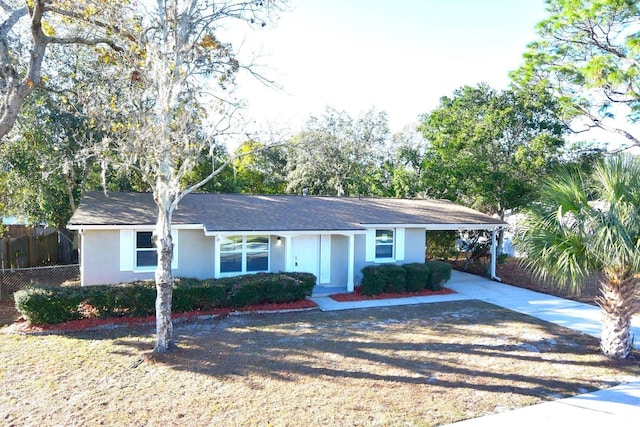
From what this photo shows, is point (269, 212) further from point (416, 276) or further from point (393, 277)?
point (416, 276)

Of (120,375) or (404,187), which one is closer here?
(120,375)

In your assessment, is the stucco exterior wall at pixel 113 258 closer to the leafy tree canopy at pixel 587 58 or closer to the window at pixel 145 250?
the window at pixel 145 250

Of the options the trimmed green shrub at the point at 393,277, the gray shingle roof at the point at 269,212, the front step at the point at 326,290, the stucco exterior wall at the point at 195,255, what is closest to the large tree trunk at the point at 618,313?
the trimmed green shrub at the point at 393,277

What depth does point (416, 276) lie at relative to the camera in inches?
570

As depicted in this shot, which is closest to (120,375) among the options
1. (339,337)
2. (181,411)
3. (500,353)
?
(181,411)

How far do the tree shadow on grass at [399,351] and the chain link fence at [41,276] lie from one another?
7.79 meters

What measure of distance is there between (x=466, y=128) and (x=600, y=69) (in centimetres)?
550

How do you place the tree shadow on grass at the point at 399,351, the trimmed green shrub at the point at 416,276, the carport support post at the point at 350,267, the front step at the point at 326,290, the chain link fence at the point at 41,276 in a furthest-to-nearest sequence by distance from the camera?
the chain link fence at the point at 41,276
the trimmed green shrub at the point at 416,276
the carport support post at the point at 350,267
the front step at the point at 326,290
the tree shadow on grass at the point at 399,351

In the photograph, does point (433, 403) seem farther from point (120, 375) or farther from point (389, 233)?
point (389, 233)

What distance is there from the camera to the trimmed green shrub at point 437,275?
Answer: 14.8 metres

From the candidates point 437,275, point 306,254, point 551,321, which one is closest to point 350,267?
point 306,254

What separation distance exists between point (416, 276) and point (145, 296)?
9163 millimetres

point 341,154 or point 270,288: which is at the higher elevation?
point 341,154

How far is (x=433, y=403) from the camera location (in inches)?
239
